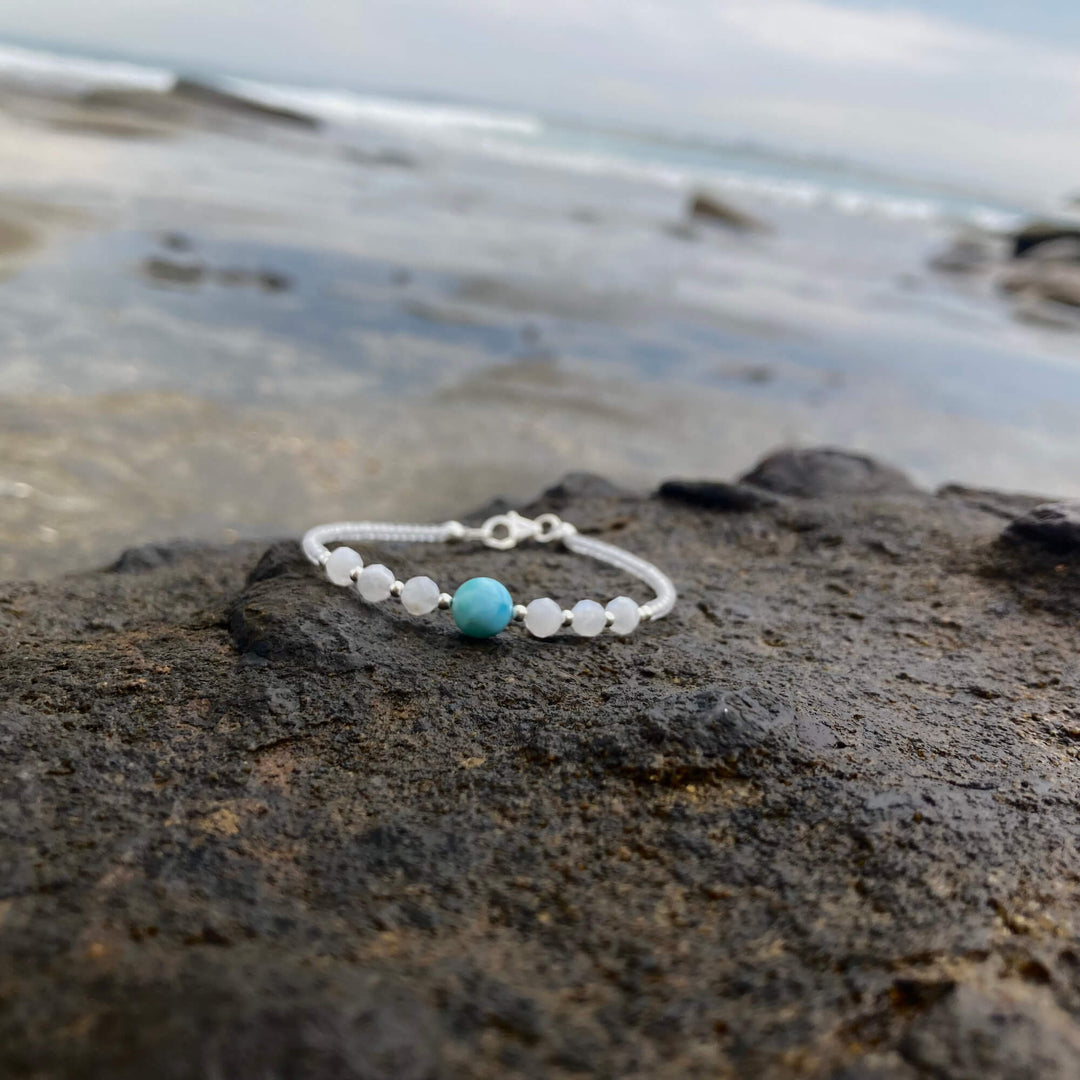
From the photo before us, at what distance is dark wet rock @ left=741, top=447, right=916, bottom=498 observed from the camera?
3002mm

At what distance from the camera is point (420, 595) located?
196cm

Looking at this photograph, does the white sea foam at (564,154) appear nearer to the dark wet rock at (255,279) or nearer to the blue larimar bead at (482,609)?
the dark wet rock at (255,279)

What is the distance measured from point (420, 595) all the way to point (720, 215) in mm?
14141

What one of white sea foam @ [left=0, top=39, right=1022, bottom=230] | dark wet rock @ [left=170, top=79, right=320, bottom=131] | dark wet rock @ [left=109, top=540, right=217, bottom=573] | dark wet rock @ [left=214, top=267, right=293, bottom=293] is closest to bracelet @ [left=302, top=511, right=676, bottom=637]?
dark wet rock @ [left=109, top=540, right=217, bottom=573]

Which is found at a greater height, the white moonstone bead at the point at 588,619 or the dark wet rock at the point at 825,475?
the dark wet rock at the point at 825,475

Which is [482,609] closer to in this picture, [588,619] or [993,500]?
[588,619]

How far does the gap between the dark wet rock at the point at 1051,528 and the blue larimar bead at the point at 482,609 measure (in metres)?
1.33

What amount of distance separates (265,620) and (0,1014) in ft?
2.92

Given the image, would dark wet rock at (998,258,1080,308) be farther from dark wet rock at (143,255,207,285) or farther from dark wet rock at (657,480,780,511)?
dark wet rock at (657,480,780,511)

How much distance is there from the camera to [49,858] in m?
1.19

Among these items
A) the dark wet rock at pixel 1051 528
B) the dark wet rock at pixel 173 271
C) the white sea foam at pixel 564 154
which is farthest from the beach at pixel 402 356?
the white sea foam at pixel 564 154

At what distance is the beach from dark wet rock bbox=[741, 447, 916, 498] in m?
1.36

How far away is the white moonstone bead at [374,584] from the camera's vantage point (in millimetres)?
1974

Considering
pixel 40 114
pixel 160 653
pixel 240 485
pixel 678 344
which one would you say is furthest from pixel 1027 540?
pixel 40 114
